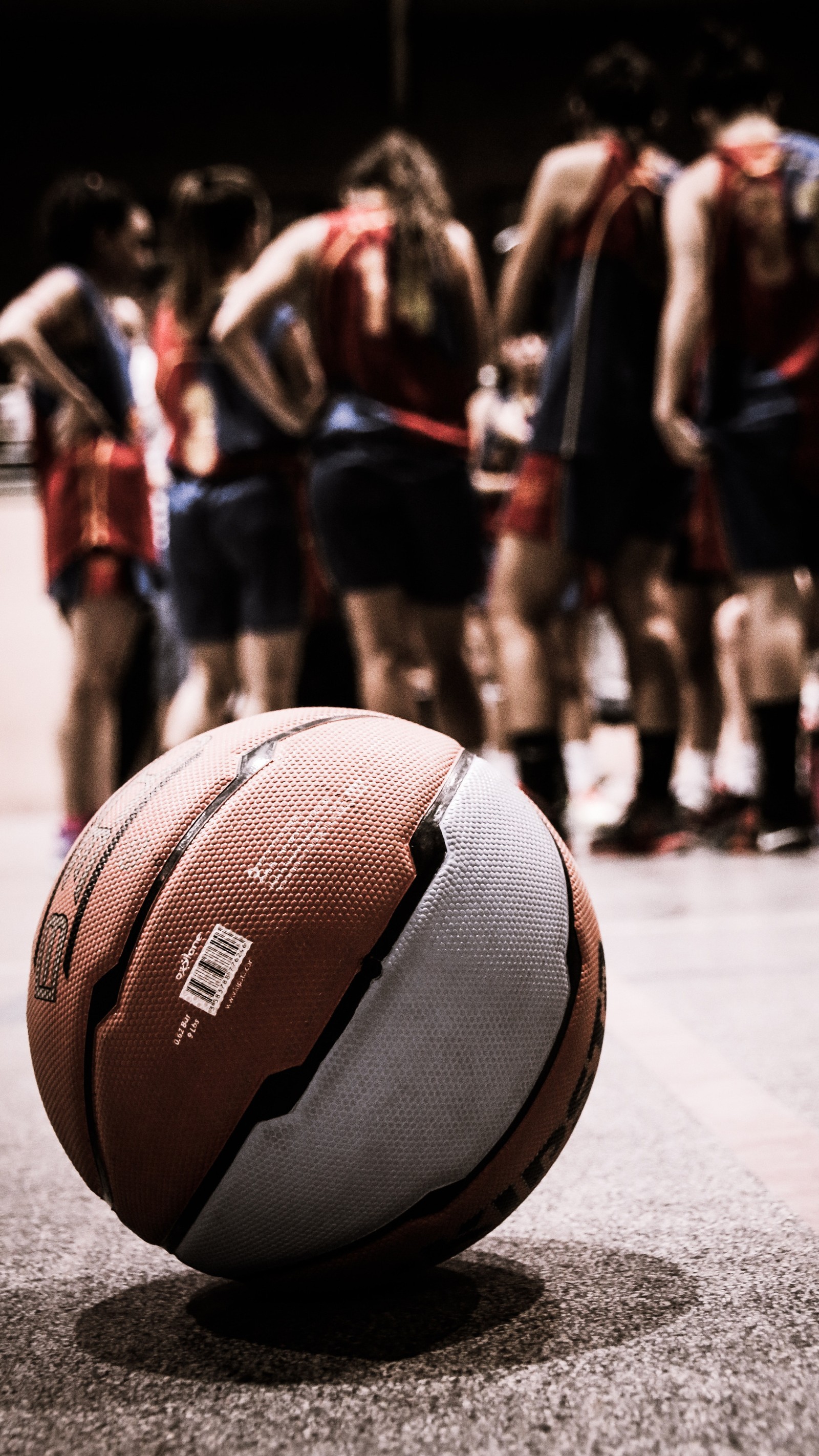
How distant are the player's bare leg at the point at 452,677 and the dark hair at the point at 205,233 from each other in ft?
4.43

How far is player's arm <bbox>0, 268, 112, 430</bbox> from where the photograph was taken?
4.55 m

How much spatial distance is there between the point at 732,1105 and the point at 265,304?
3.27m

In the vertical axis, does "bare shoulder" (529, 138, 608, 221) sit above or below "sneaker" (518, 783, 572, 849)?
above

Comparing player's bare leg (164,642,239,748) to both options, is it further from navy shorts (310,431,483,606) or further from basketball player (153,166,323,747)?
navy shorts (310,431,483,606)

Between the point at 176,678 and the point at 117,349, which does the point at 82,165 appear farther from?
the point at 117,349

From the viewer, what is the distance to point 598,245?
14.5 feet

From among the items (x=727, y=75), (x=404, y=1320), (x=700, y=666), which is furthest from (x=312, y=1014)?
(x=700, y=666)

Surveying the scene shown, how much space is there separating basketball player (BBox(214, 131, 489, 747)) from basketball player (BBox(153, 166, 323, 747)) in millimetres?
302

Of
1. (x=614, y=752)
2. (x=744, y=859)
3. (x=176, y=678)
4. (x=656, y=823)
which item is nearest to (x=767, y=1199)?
(x=744, y=859)

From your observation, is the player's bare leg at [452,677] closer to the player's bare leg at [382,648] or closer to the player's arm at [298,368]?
the player's bare leg at [382,648]

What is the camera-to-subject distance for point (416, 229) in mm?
4340

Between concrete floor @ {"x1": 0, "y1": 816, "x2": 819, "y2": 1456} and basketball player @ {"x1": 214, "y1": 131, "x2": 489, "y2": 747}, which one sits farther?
basketball player @ {"x1": 214, "y1": 131, "x2": 489, "y2": 747}

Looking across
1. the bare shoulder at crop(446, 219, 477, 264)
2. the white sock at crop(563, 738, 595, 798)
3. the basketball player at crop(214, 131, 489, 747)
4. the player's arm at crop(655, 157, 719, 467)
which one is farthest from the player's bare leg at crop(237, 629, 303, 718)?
the white sock at crop(563, 738, 595, 798)

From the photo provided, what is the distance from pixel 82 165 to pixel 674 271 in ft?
27.8
